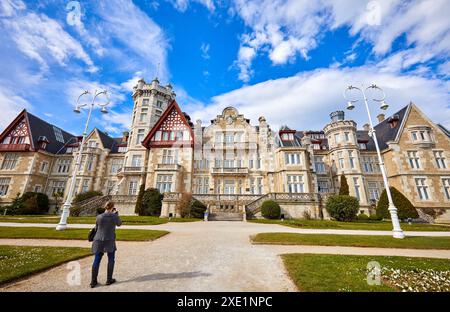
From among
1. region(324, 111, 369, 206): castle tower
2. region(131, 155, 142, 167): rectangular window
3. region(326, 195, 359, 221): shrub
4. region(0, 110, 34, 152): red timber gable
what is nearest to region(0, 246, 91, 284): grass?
region(326, 195, 359, 221): shrub

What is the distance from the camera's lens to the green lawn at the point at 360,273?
4.18 m

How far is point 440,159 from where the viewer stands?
93.5ft

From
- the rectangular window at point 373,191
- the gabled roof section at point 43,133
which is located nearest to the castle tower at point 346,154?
the rectangular window at point 373,191

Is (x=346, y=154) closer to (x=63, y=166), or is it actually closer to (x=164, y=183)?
(x=164, y=183)

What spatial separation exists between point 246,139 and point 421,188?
25.5 meters

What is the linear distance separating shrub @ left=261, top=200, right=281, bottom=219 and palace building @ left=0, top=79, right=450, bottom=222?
1.32 meters

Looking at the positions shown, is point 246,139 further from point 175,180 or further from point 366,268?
point 366,268

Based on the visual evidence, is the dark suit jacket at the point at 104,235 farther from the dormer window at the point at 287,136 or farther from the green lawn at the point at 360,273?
the dormer window at the point at 287,136

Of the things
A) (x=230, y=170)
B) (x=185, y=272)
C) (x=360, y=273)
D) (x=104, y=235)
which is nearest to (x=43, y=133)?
(x=230, y=170)

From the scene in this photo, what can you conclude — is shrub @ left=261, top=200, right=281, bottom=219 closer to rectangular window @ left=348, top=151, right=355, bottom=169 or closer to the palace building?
the palace building

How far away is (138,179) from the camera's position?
31.2 m

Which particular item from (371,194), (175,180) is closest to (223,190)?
(175,180)

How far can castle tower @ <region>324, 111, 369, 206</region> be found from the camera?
29.2 metres
